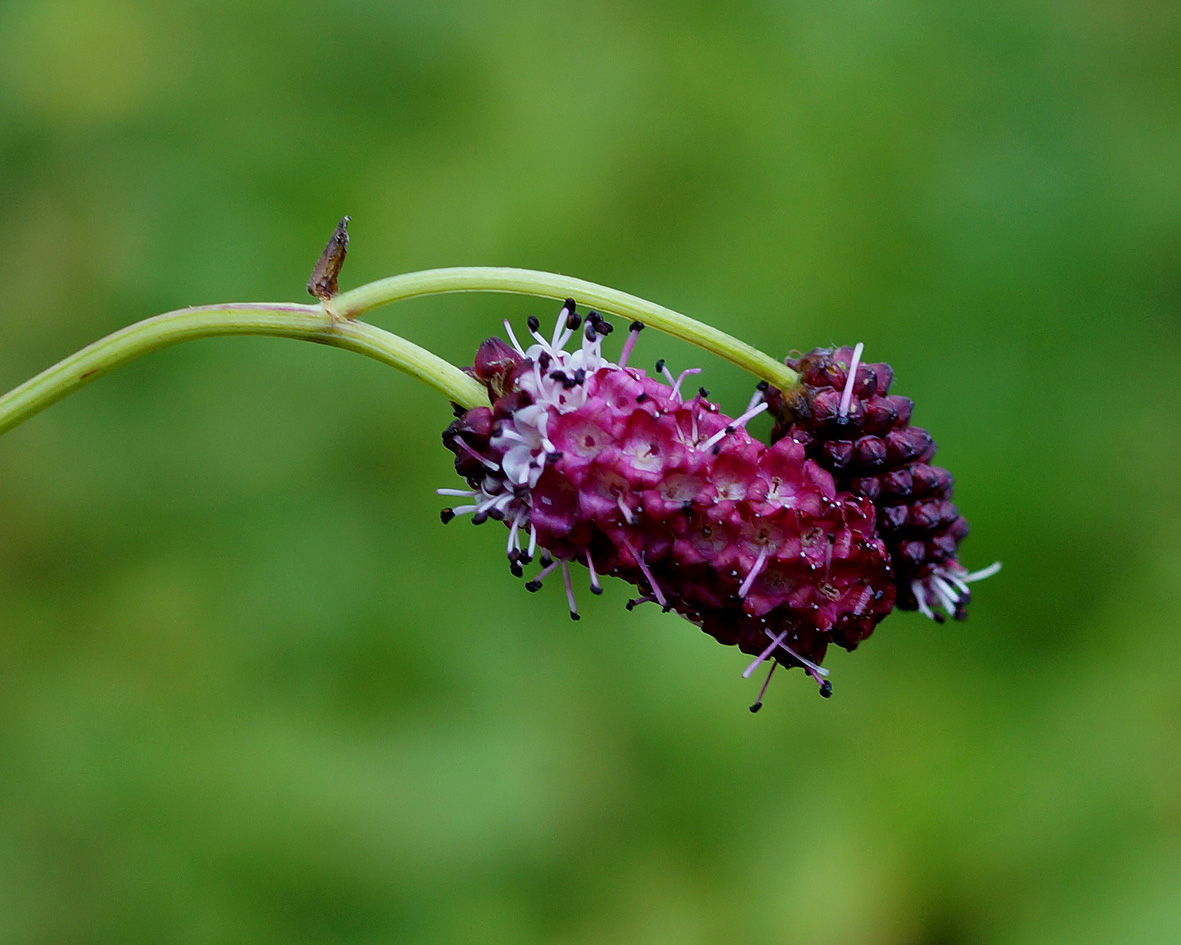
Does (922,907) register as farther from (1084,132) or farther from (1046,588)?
(1084,132)

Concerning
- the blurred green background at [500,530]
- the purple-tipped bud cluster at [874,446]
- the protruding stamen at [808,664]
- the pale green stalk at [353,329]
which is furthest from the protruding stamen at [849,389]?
the blurred green background at [500,530]

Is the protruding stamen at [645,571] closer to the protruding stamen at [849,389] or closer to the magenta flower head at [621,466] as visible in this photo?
the magenta flower head at [621,466]

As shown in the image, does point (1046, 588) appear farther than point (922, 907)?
Yes

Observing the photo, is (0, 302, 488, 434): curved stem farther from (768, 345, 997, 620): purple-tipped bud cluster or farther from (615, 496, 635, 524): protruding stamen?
(768, 345, 997, 620): purple-tipped bud cluster

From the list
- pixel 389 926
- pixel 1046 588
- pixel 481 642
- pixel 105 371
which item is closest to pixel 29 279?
pixel 481 642

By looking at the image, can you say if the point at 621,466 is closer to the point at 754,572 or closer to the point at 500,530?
the point at 754,572

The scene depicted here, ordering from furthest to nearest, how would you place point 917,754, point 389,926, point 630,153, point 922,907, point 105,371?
point 630,153, point 917,754, point 922,907, point 389,926, point 105,371
